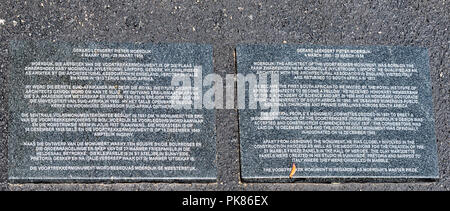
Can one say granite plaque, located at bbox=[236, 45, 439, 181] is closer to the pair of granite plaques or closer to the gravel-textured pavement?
the pair of granite plaques

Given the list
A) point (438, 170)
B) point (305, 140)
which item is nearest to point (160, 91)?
point (305, 140)

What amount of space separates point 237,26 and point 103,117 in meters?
1.15

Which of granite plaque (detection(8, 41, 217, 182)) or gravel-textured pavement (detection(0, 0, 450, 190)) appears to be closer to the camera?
granite plaque (detection(8, 41, 217, 182))

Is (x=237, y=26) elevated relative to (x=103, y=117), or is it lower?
elevated

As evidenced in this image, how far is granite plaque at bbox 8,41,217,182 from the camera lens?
279 cm

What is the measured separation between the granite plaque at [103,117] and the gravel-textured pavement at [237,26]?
0.21 metres

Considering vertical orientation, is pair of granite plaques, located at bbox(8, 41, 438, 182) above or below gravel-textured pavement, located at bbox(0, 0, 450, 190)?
below

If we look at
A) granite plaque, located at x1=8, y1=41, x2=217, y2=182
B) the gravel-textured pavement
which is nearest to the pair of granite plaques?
granite plaque, located at x1=8, y1=41, x2=217, y2=182

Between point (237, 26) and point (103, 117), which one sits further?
point (237, 26)

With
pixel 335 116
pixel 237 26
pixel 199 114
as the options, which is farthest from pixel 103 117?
pixel 335 116

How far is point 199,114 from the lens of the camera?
2.89 m

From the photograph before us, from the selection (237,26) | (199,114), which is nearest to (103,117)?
(199,114)

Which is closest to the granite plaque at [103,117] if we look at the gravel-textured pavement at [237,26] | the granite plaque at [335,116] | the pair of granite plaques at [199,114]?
the pair of granite plaques at [199,114]

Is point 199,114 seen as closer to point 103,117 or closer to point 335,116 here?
point 103,117
